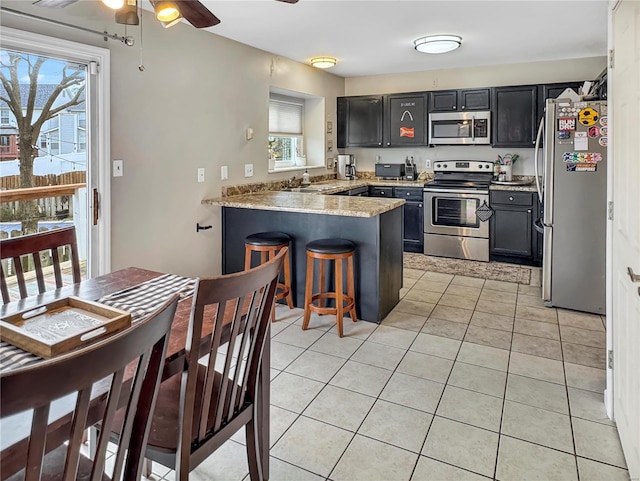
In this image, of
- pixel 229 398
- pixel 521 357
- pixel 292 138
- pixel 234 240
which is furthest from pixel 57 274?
pixel 292 138

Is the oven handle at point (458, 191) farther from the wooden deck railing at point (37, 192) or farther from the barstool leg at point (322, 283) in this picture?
the wooden deck railing at point (37, 192)

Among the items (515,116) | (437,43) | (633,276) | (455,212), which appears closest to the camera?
(633,276)

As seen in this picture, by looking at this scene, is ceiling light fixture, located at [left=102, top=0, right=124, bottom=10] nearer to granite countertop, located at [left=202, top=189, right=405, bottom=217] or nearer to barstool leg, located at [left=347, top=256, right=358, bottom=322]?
granite countertop, located at [left=202, top=189, right=405, bottom=217]

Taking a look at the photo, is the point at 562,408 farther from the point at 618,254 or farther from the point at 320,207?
the point at 320,207

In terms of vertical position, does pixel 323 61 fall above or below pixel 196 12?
above

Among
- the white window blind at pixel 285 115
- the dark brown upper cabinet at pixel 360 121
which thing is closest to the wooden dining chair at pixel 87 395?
the white window blind at pixel 285 115

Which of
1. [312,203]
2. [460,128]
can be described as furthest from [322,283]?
[460,128]

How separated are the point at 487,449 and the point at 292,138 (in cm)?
473

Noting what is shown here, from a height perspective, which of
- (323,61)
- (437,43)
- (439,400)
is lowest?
(439,400)

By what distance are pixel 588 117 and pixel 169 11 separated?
125 inches

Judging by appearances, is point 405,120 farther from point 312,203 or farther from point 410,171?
point 312,203

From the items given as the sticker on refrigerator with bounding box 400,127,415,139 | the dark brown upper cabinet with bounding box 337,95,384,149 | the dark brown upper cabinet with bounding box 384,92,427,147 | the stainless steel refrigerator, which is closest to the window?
the dark brown upper cabinet with bounding box 337,95,384,149

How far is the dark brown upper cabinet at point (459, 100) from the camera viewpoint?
5453 millimetres

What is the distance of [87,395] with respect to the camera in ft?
2.75
